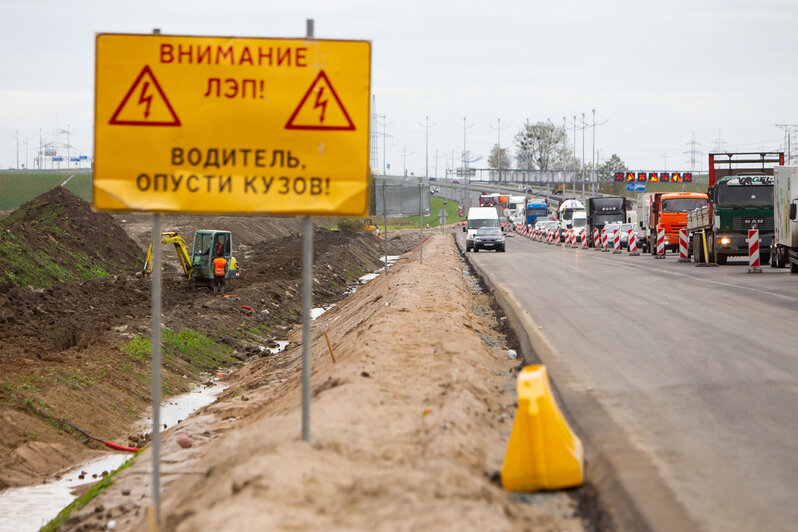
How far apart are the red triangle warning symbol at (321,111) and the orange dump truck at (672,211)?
40.6 metres

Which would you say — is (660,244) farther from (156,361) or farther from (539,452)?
(156,361)

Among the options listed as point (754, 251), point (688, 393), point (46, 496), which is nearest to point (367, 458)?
point (688, 393)

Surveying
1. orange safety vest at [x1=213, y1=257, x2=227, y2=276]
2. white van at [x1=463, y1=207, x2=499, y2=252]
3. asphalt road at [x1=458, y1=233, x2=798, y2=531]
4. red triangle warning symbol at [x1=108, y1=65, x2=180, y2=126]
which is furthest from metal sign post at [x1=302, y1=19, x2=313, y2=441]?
white van at [x1=463, y1=207, x2=499, y2=252]

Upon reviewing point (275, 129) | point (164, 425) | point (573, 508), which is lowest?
point (164, 425)

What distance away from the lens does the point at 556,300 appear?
21188mm

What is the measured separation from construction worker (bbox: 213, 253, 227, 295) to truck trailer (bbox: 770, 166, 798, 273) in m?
17.6

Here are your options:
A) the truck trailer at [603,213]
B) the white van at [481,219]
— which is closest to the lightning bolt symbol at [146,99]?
the white van at [481,219]

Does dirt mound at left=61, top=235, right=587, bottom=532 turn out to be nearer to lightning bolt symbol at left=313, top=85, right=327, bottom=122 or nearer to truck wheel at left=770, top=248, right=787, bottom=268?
lightning bolt symbol at left=313, top=85, right=327, bottom=122

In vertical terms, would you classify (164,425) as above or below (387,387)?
below

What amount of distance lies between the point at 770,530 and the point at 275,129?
427 cm

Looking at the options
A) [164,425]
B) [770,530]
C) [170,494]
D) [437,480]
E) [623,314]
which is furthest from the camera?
[623,314]

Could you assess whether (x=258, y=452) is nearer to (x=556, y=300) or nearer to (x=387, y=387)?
(x=387, y=387)

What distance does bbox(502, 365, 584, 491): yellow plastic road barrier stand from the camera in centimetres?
673

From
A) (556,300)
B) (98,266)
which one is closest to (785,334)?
(556,300)
